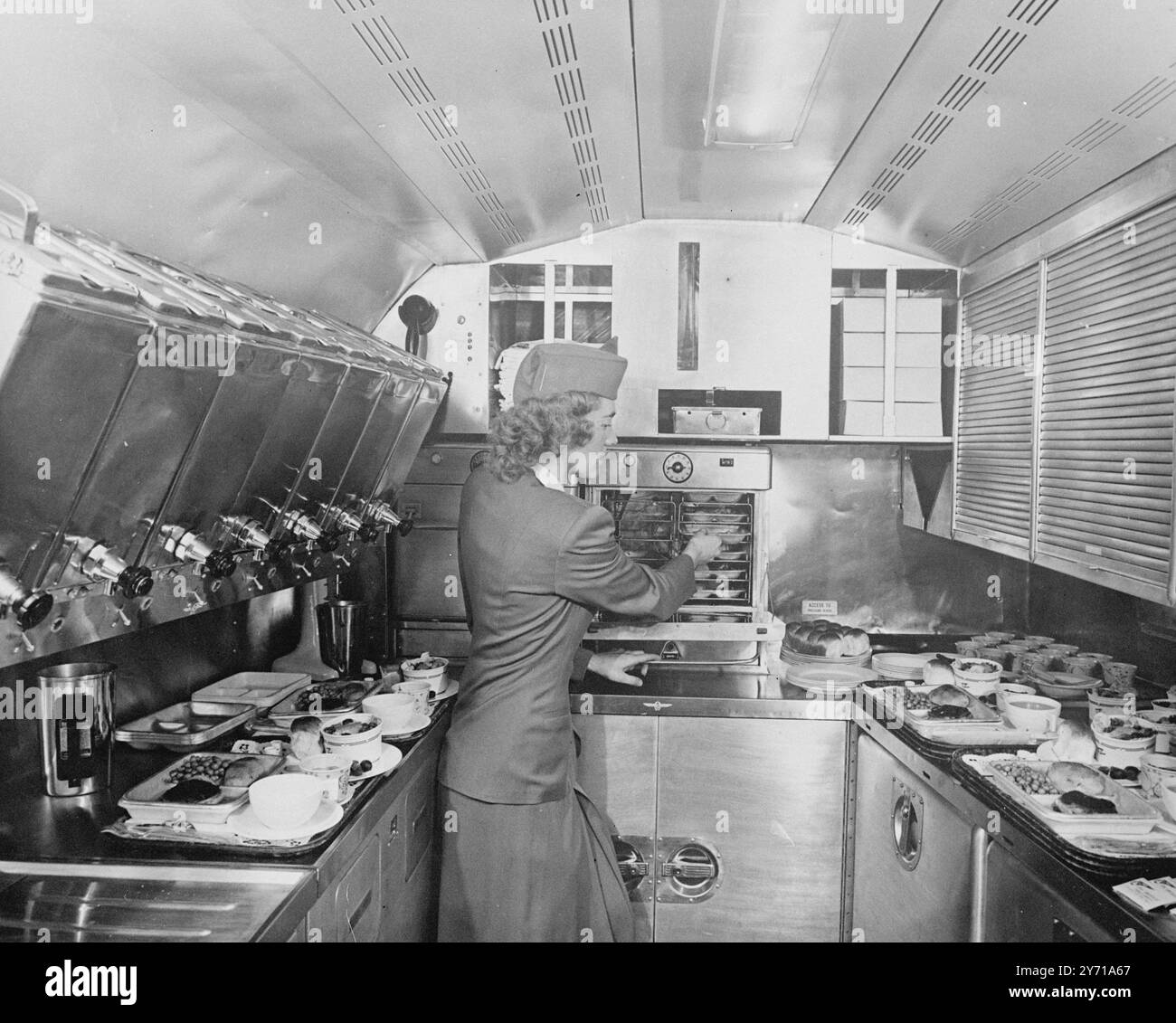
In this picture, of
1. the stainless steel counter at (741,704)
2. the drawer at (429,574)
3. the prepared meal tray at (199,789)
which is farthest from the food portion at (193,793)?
the drawer at (429,574)

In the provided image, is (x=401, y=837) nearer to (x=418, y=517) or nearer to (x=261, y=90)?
(x=418, y=517)

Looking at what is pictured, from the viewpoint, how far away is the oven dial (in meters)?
3.30

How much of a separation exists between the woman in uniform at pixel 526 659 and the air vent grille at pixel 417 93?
0.62 m

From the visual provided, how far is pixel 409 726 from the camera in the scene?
8.63ft

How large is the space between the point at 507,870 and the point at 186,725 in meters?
0.93

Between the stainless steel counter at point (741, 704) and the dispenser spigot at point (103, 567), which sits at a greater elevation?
the dispenser spigot at point (103, 567)

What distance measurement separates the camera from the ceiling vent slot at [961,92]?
2.21m

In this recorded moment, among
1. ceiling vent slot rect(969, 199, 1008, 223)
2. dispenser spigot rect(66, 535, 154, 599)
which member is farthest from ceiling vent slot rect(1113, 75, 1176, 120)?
dispenser spigot rect(66, 535, 154, 599)

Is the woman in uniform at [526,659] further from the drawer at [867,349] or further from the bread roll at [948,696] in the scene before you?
the drawer at [867,349]

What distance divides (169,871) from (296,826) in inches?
9.3
